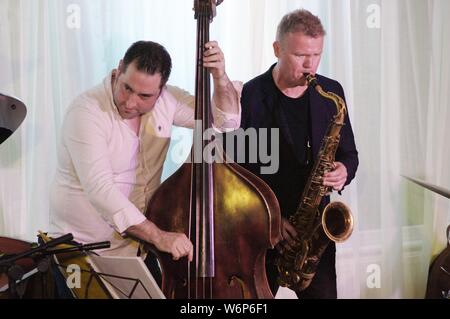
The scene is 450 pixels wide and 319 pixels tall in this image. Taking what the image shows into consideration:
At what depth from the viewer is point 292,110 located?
2.45 m

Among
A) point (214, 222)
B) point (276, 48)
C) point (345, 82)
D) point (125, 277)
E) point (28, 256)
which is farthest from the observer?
point (345, 82)

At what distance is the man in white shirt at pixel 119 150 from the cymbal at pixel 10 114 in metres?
0.21

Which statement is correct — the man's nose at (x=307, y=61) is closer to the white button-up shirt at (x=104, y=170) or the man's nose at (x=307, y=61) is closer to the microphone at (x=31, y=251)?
the white button-up shirt at (x=104, y=170)

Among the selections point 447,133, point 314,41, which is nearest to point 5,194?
point 314,41

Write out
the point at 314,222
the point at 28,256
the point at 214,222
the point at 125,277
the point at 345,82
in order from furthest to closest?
1. the point at 345,82
2. the point at 314,222
3. the point at 214,222
4. the point at 125,277
5. the point at 28,256

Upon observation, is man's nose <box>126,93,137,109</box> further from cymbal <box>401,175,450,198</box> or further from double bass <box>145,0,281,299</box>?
cymbal <box>401,175,450,198</box>

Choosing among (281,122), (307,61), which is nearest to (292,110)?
(281,122)

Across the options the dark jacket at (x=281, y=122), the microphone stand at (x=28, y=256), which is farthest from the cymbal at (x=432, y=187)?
the microphone stand at (x=28, y=256)

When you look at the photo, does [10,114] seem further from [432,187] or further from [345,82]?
[432,187]

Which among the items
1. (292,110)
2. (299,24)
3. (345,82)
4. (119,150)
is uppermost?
(299,24)

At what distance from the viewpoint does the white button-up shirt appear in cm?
224

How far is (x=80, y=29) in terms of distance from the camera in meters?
2.32

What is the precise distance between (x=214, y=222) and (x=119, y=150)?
1.57ft
